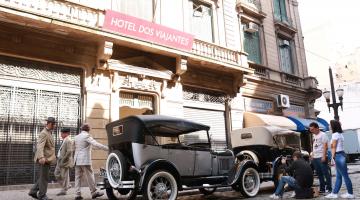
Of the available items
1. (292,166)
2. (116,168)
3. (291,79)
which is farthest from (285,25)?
(116,168)

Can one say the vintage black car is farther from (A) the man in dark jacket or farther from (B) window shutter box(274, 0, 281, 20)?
(B) window shutter box(274, 0, 281, 20)

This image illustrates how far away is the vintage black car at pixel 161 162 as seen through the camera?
651cm

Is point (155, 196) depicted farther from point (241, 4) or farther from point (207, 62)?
point (241, 4)

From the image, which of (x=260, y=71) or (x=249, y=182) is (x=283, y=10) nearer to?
(x=260, y=71)

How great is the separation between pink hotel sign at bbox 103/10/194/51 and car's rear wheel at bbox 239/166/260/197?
6.01 meters

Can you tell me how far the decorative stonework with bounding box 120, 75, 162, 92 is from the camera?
12164mm

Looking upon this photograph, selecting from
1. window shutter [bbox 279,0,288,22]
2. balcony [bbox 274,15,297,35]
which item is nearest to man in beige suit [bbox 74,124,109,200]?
balcony [bbox 274,15,297,35]

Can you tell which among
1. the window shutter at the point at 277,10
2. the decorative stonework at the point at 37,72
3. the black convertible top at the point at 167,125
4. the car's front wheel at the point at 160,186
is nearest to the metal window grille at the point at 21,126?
the decorative stonework at the point at 37,72

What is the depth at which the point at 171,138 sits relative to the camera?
8.31m

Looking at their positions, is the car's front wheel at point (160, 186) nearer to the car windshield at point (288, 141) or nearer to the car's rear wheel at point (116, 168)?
the car's rear wheel at point (116, 168)

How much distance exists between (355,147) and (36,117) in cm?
2598

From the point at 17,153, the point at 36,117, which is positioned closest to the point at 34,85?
the point at 36,117

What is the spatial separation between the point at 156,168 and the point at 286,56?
16469mm

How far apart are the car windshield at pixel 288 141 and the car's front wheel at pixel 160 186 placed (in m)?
4.64
